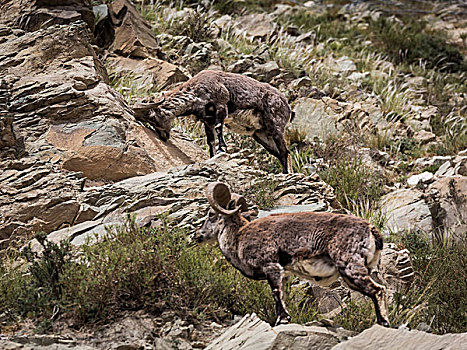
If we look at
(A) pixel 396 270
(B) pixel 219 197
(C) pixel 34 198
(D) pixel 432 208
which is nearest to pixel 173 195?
(C) pixel 34 198

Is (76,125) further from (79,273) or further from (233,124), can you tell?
(79,273)

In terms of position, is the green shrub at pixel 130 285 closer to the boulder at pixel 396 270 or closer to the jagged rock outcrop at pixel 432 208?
the boulder at pixel 396 270

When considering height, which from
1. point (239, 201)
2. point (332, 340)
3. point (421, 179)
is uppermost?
point (239, 201)

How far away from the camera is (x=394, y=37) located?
22000mm

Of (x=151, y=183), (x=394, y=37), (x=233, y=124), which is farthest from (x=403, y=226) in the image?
(x=394, y=37)

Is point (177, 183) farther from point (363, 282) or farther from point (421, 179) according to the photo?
point (421, 179)

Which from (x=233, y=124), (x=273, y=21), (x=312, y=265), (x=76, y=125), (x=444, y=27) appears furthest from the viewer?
(x=444, y=27)

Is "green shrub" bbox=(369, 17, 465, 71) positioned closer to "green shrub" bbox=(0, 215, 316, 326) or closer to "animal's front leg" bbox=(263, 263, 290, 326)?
"green shrub" bbox=(0, 215, 316, 326)

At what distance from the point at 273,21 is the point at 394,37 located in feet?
15.4

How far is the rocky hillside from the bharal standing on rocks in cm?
42

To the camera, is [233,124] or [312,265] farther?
[233,124]

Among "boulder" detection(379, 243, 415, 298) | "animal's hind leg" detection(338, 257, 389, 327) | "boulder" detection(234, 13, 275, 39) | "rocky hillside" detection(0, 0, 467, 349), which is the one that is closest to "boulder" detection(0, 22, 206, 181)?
"rocky hillside" detection(0, 0, 467, 349)

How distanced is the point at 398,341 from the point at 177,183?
3901 mm

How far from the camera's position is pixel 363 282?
5.29 meters
